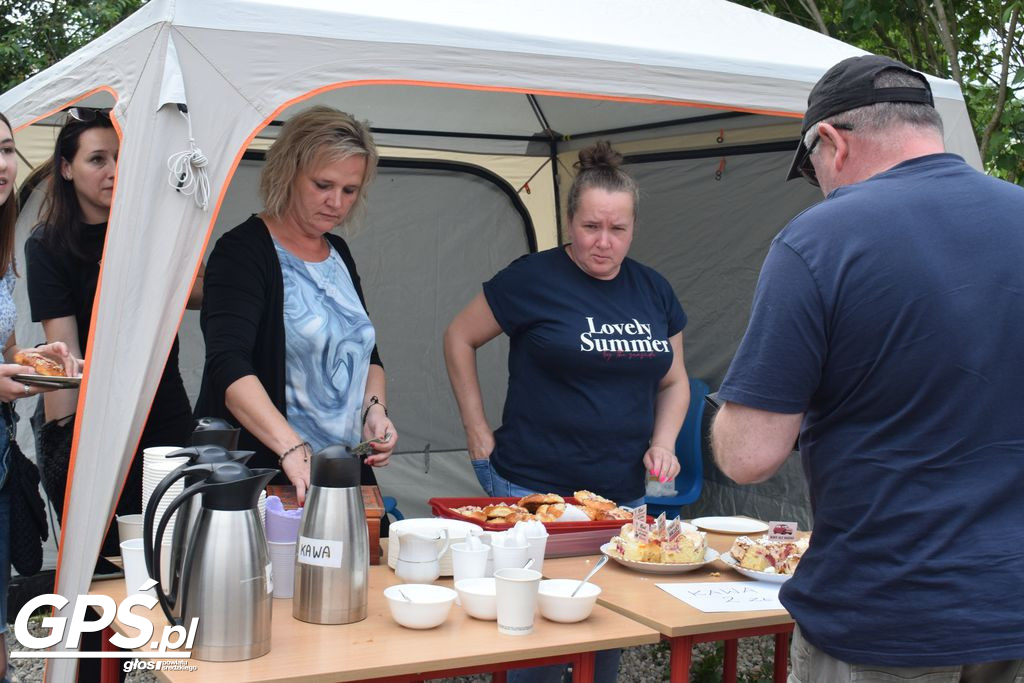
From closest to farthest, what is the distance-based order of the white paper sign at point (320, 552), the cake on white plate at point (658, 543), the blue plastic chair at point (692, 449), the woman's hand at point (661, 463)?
the white paper sign at point (320, 552) → the cake on white plate at point (658, 543) → the woman's hand at point (661, 463) → the blue plastic chair at point (692, 449)

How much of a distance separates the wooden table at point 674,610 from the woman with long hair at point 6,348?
1.28 metres

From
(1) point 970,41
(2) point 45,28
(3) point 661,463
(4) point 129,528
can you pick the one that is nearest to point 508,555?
(4) point 129,528

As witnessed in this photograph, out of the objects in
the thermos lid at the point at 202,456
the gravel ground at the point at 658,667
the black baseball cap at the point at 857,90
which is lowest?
the gravel ground at the point at 658,667

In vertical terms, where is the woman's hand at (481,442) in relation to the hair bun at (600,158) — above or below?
below

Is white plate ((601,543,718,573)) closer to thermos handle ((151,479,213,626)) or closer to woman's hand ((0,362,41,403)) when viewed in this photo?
thermos handle ((151,479,213,626))

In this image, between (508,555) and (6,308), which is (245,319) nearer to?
(6,308)

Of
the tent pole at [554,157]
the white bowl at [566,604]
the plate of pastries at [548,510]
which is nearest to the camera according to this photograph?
the white bowl at [566,604]

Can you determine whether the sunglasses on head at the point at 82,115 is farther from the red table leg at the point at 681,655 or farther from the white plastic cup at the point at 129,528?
the red table leg at the point at 681,655

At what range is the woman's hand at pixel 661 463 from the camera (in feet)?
9.11

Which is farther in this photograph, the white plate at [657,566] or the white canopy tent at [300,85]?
the white plate at [657,566]

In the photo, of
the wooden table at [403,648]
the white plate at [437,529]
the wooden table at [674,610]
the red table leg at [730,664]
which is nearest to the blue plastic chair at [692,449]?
the red table leg at [730,664]

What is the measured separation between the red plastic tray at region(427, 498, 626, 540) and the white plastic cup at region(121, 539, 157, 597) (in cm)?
74

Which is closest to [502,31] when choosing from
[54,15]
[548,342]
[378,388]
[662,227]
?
[548,342]

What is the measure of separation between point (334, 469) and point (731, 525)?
1.40 meters
